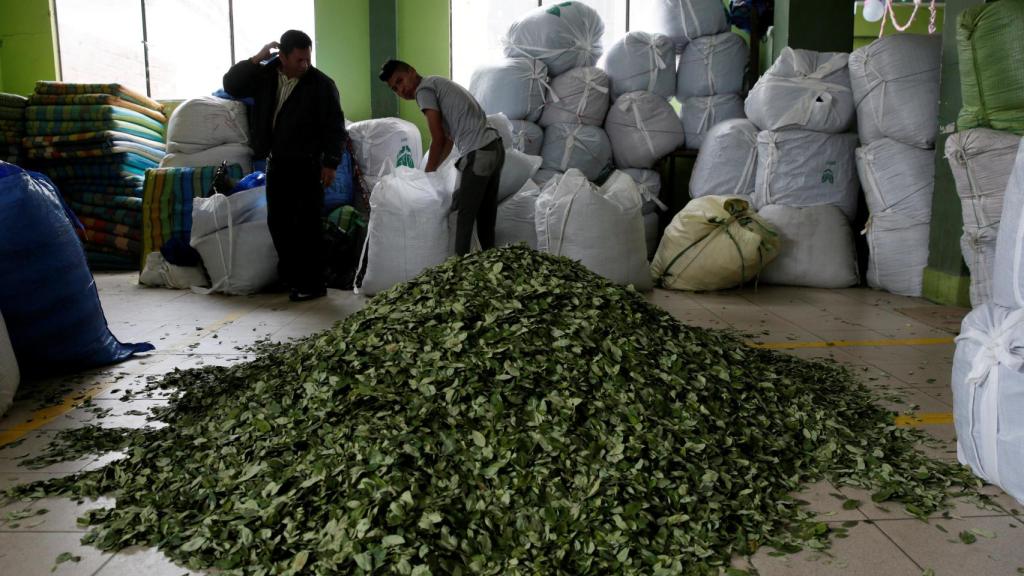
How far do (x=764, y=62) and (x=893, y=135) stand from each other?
1773mm

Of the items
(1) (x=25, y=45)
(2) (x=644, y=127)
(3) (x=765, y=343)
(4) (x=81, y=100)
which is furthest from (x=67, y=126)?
(3) (x=765, y=343)

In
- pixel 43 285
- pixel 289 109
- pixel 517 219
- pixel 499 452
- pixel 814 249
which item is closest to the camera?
pixel 499 452

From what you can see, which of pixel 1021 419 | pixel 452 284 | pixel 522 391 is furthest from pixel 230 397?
pixel 1021 419

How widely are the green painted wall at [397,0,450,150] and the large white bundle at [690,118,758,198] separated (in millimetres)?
3038

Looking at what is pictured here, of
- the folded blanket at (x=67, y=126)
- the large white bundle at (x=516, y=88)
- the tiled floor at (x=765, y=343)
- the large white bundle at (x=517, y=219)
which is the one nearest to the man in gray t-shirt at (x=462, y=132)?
the large white bundle at (x=517, y=219)

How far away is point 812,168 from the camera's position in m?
5.40

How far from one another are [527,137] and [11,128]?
4.34m

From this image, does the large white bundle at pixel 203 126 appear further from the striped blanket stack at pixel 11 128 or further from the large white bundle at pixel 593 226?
the large white bundle at pixel 593 226

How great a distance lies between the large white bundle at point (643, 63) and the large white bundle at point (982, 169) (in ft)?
8.94

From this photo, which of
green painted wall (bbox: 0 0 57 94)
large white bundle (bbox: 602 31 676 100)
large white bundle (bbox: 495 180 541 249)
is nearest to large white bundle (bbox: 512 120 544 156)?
large white bundle (bbox: 602 31 676 100)

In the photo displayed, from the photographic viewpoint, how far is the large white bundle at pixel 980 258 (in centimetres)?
395

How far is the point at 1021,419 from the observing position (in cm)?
188

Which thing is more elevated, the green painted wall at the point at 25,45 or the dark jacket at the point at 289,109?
the green painted wall at the point at 25,45

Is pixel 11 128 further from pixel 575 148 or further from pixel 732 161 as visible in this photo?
pixel 732 161
